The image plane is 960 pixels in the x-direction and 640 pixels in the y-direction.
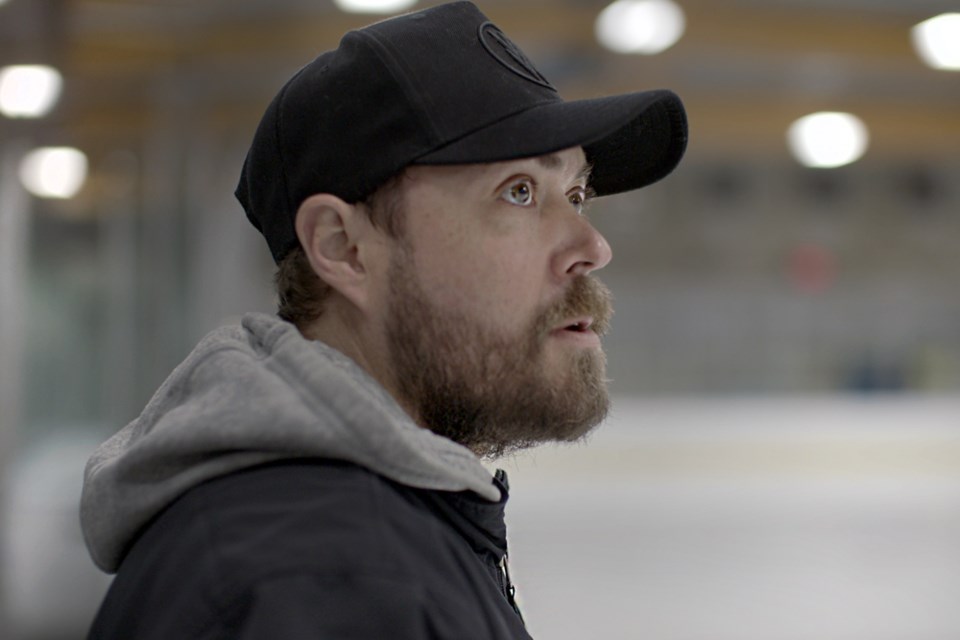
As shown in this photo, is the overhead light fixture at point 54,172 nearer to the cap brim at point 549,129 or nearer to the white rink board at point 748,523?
the white rink board at point 748,523

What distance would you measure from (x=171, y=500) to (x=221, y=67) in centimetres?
458

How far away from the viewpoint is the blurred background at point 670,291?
12.1 ft

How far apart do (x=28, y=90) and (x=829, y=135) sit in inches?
207

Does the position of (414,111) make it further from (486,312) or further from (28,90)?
(28,90)

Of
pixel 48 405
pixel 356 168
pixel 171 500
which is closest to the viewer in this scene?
pixel 171 500

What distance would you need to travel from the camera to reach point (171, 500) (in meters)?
0.91


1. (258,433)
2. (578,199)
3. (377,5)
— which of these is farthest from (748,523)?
(258,433)

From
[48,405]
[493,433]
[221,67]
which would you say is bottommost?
[493,433]

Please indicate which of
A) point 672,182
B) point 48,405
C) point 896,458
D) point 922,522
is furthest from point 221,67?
point 896,458

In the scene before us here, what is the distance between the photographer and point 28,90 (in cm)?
335

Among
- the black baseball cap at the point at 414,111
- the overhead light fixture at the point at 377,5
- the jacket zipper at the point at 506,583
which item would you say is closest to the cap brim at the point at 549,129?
the black baseball cap at the point at 414,111

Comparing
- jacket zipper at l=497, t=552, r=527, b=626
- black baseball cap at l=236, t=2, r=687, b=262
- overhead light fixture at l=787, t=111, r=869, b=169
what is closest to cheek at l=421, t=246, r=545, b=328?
black baseball cap at l=236, t=2, r=687, b=262

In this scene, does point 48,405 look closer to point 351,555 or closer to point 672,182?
point 351,555

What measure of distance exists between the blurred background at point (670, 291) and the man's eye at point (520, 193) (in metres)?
2.62
